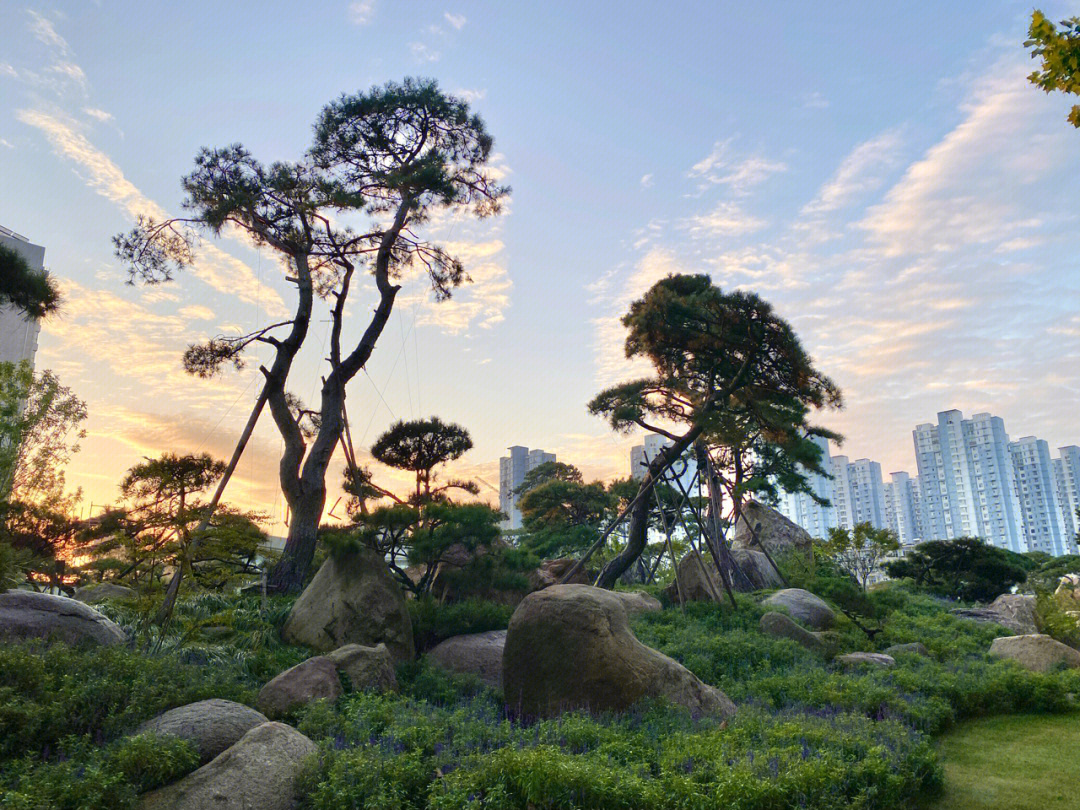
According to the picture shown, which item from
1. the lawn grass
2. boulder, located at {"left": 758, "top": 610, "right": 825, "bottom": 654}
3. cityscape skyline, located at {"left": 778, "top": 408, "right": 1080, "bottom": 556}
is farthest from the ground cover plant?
cityscape skyline, located at {"left": 778, "top": 408, "right": 1080, "bottom": 556}

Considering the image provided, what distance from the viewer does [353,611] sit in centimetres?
1034

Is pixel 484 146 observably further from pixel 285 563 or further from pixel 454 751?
pixel 454 751

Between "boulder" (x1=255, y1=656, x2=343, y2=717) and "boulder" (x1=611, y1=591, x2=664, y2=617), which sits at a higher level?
"boulder" (x1=611, y1=591, x2=664, y2=617)

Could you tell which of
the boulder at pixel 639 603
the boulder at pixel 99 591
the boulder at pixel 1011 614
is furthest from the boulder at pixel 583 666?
the boulder at pixel 1011 614

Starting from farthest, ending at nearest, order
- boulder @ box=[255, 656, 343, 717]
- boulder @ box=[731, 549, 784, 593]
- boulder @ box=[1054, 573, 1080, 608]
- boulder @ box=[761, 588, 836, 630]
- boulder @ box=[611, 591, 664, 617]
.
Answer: boulder @ box=[731, 549, 784, 593], boulder @ box=[1054, 573, 1080, 608], boulder @ box=[761, 588, 836, 630], boulder @ box=[611, 591, 664, 617], boulder @ box=[255, 656, 343, 717]

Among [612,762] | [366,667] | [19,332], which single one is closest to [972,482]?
[366,667]

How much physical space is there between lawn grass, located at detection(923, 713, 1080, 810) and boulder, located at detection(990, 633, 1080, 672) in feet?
7.10

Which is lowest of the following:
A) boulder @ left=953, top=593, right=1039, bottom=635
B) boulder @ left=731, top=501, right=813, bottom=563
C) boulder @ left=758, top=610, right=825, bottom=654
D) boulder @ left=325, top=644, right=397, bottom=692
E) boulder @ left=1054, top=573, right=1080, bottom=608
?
boulder @ left=325, top=644, right=397, bottom=692

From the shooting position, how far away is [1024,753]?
289 inches

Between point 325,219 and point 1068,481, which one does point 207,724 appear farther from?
point 1068,481

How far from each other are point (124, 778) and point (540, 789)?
9.69 feet

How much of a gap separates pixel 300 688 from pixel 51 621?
125 inches

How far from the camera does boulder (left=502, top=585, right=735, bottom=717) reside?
789 cm

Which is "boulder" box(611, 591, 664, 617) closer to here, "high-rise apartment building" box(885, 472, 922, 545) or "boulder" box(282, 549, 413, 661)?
"boulder" box(282, 549, 413, 661)
